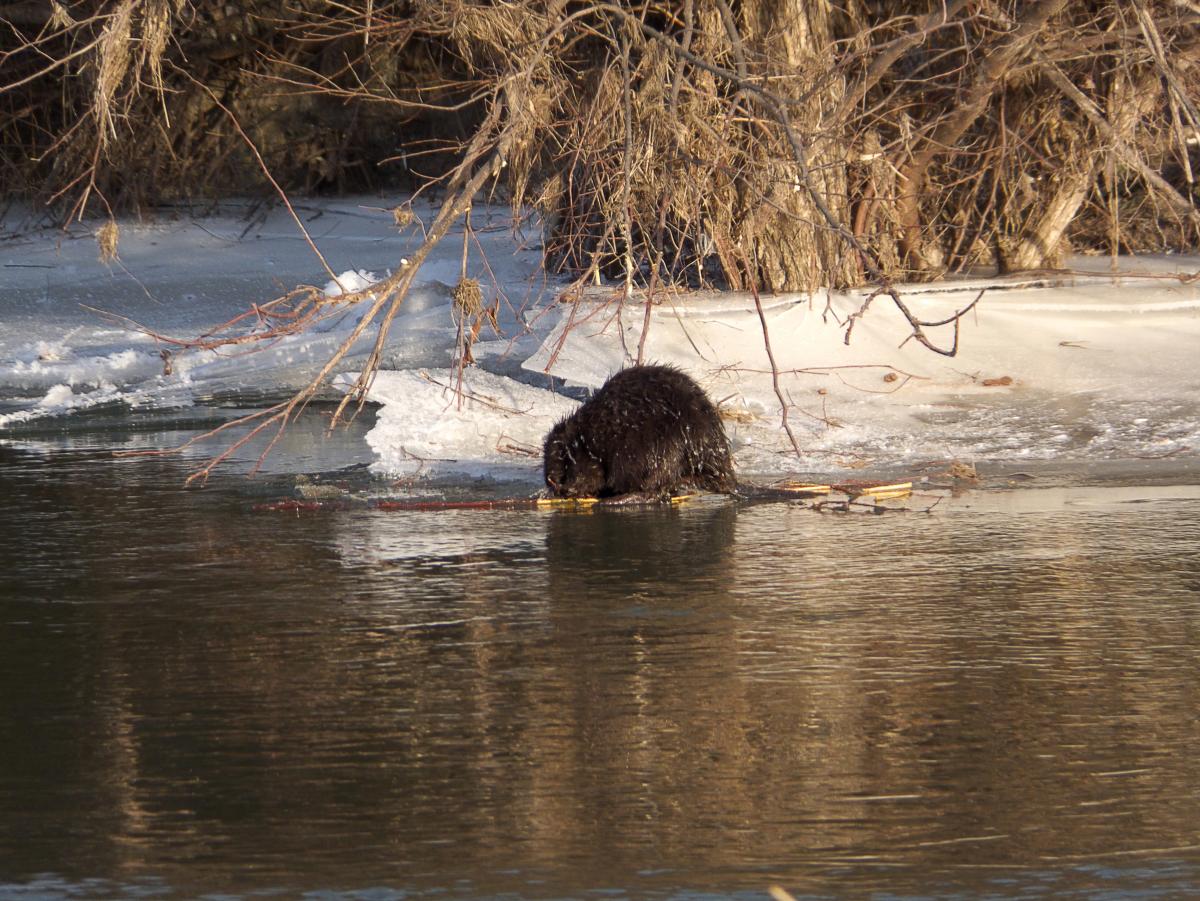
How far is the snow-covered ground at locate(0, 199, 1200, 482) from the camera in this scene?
24.3 feet

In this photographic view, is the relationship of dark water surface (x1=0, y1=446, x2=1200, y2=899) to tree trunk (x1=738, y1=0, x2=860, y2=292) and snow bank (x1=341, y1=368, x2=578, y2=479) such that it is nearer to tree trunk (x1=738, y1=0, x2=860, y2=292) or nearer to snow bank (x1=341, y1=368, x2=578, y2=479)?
snow bank (x1=341, y1=368, x2=578, y2=479)

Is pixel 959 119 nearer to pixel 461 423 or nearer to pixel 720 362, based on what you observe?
pixel 720 362

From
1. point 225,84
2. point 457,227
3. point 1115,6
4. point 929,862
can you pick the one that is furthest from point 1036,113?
point 929,862

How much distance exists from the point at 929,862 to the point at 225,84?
43.5 ft

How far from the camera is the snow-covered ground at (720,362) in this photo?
7.41 meters

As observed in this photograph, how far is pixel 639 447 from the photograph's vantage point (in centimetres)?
623

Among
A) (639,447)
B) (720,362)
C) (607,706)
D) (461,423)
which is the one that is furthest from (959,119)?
(607,706)

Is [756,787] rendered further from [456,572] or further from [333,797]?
[456,572]

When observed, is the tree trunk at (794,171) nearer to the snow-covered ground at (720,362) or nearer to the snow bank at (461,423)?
the snow-covered ground at (720,362)

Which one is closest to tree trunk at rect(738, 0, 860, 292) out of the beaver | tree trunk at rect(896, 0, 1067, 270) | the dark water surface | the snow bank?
tree trunk at rect(896, 0, 1067, 270)

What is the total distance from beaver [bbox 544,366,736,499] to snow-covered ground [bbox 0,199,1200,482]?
2.17ft

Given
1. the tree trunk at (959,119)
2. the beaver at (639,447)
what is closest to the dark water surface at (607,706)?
the beaver at (639,447)

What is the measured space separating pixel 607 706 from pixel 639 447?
257 centimetres

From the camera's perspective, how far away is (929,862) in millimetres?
2840
